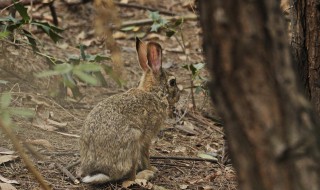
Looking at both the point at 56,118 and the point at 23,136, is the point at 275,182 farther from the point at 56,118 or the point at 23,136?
the point at 56,118

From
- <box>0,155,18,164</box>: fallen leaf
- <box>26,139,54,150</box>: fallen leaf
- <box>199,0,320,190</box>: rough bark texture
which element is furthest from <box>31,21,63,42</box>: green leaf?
<box>199,0,320,190</box>: rough bark texture

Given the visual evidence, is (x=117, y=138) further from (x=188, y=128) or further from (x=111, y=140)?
(x=188, y=128)

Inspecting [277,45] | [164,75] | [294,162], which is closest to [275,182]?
[294,162]

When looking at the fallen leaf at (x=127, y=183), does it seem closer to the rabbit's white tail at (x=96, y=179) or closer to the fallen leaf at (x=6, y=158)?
the rabbit's white tail at (x=96, y=179)

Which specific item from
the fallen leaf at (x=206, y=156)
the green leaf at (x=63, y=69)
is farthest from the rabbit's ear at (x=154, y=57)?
the green leaf at (x=63, y=69)

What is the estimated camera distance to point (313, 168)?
1.89 m

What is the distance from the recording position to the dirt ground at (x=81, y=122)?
17.4ft

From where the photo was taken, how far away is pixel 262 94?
189 cm

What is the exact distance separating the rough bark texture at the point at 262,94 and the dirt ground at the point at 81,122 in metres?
2.20

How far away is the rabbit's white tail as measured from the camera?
487 centimetres

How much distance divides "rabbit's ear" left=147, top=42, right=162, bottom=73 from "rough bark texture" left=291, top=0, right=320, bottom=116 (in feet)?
5.40

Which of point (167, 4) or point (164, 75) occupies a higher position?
point (167, 4)

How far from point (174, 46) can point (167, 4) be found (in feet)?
4.21

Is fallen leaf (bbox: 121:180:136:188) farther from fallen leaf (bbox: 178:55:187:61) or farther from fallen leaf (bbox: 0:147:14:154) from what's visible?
fallen leaf (bbox: 178:55:187:61)
